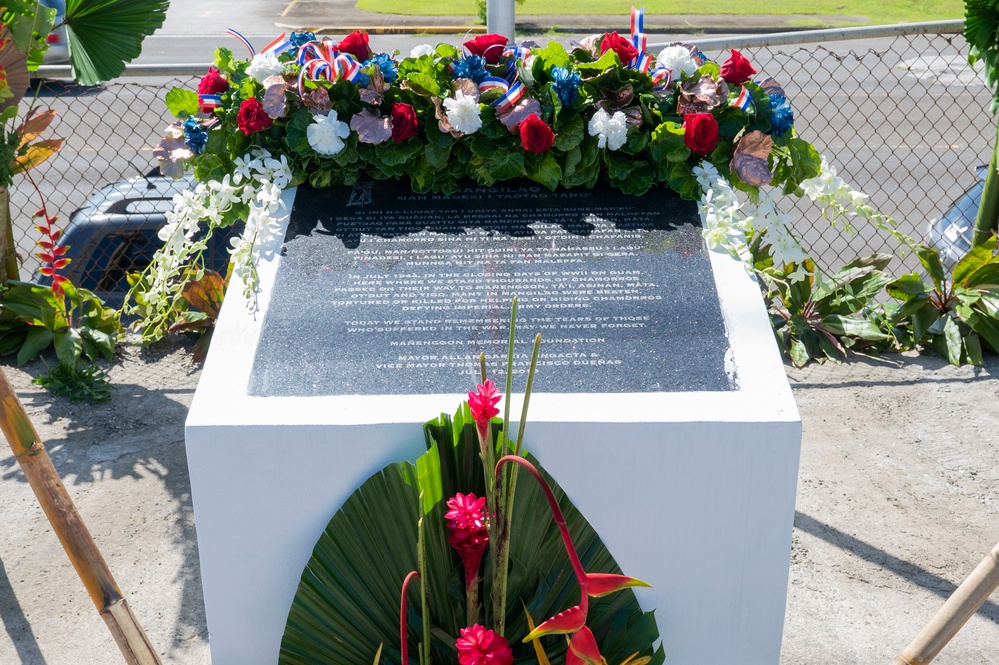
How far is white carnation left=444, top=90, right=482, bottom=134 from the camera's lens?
8.85ft

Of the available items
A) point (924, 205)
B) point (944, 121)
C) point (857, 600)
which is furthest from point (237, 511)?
point (944, 121)

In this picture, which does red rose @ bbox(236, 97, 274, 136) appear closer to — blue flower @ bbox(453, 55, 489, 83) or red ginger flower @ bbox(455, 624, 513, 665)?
blue flower @ bbox(453, 55, 489, 83)

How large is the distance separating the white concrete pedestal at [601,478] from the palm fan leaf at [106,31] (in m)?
2.32

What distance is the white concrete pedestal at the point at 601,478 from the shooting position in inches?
86.1

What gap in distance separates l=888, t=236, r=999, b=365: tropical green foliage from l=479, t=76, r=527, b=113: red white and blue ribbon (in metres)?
2.85

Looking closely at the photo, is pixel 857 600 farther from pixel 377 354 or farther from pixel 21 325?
pixel 21 325

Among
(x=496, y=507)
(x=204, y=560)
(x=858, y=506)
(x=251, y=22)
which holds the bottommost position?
(x=251, y=22)

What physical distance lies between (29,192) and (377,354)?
7.96m

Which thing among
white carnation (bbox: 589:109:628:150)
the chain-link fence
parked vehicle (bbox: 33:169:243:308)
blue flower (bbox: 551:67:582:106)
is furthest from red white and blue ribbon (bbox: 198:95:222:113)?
parked vehicle (bbox: 33:169:243:308)

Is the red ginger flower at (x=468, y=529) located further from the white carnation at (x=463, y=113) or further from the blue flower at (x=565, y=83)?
the blue flower at (x=565, y=83)

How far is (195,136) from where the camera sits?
2859 mm

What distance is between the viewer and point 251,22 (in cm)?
1945

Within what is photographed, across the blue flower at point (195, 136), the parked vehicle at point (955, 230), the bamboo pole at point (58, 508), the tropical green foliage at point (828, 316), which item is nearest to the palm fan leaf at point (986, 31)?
the tropical green foliage at point (828, 316)

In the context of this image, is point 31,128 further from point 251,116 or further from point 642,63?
point 642,63
